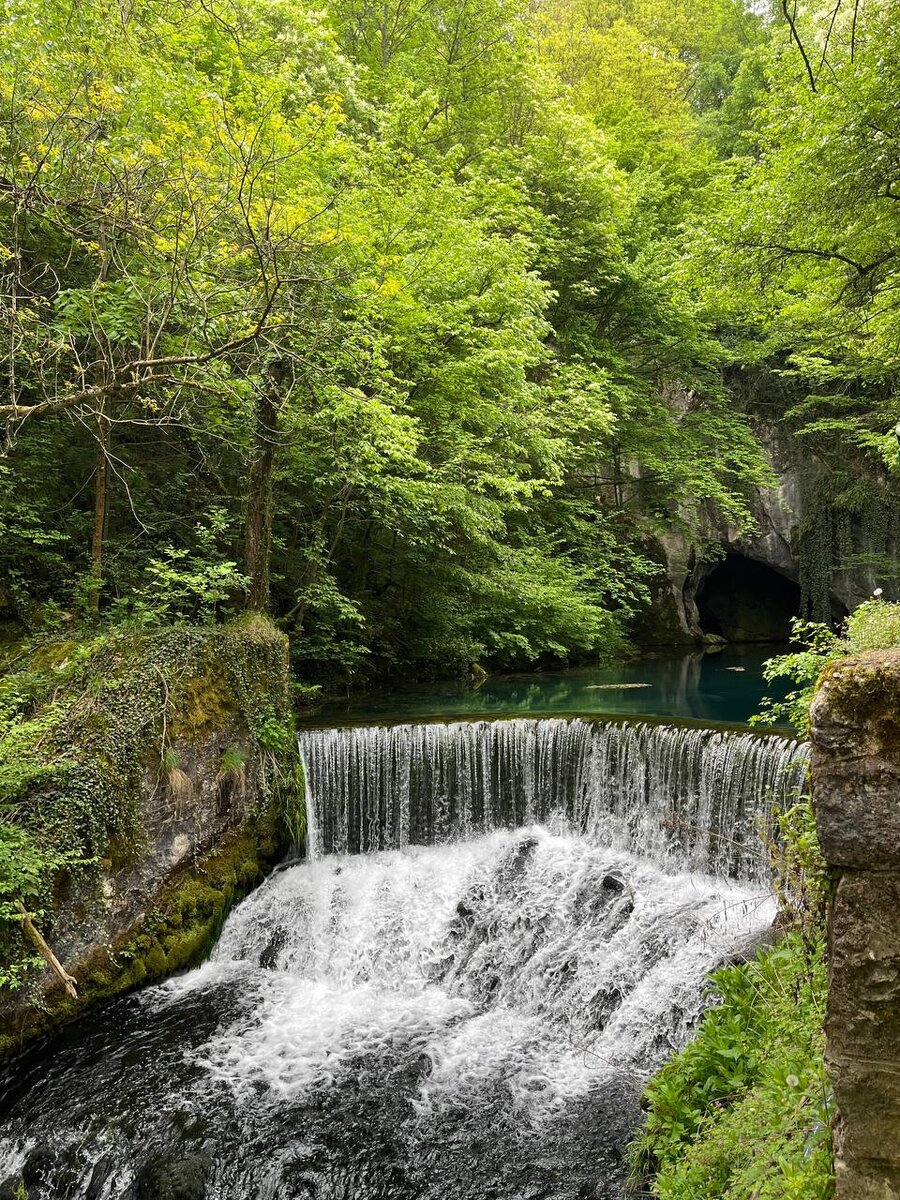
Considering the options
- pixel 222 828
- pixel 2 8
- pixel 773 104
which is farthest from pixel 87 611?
pixel 773 104

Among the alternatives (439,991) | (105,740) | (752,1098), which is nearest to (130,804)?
(105,740)

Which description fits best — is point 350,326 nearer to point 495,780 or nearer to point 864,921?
point 495,780

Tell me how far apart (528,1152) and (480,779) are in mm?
4142

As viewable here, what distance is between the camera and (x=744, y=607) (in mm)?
23609

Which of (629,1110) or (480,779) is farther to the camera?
(480,779)

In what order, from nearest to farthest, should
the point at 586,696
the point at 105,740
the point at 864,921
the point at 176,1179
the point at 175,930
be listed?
the point at 864,921 → the point at 176,1179 → the point at 105,740 → the point at 175,930 → the point at 586,696

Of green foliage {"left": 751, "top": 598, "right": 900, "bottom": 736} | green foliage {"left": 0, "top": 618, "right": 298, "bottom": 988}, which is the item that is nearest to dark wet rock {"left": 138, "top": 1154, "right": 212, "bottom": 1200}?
green foliage {"left": 0, "top": 618, "right": 298, "bottom": 988}

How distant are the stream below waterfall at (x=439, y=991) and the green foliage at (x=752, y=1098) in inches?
29.7

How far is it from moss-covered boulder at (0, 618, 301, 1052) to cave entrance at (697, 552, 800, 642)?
18703mm

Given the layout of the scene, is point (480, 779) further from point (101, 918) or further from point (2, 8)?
point (2, 8)

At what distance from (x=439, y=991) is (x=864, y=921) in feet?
15.1

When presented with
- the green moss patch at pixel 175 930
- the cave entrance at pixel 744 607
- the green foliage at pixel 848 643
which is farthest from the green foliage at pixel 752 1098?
the cave entrance at pixel 744 607

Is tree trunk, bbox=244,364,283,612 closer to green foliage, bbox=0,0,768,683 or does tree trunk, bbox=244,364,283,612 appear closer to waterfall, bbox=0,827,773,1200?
green foliage, bbox=0,0,768,683

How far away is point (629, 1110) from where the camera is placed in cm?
447
